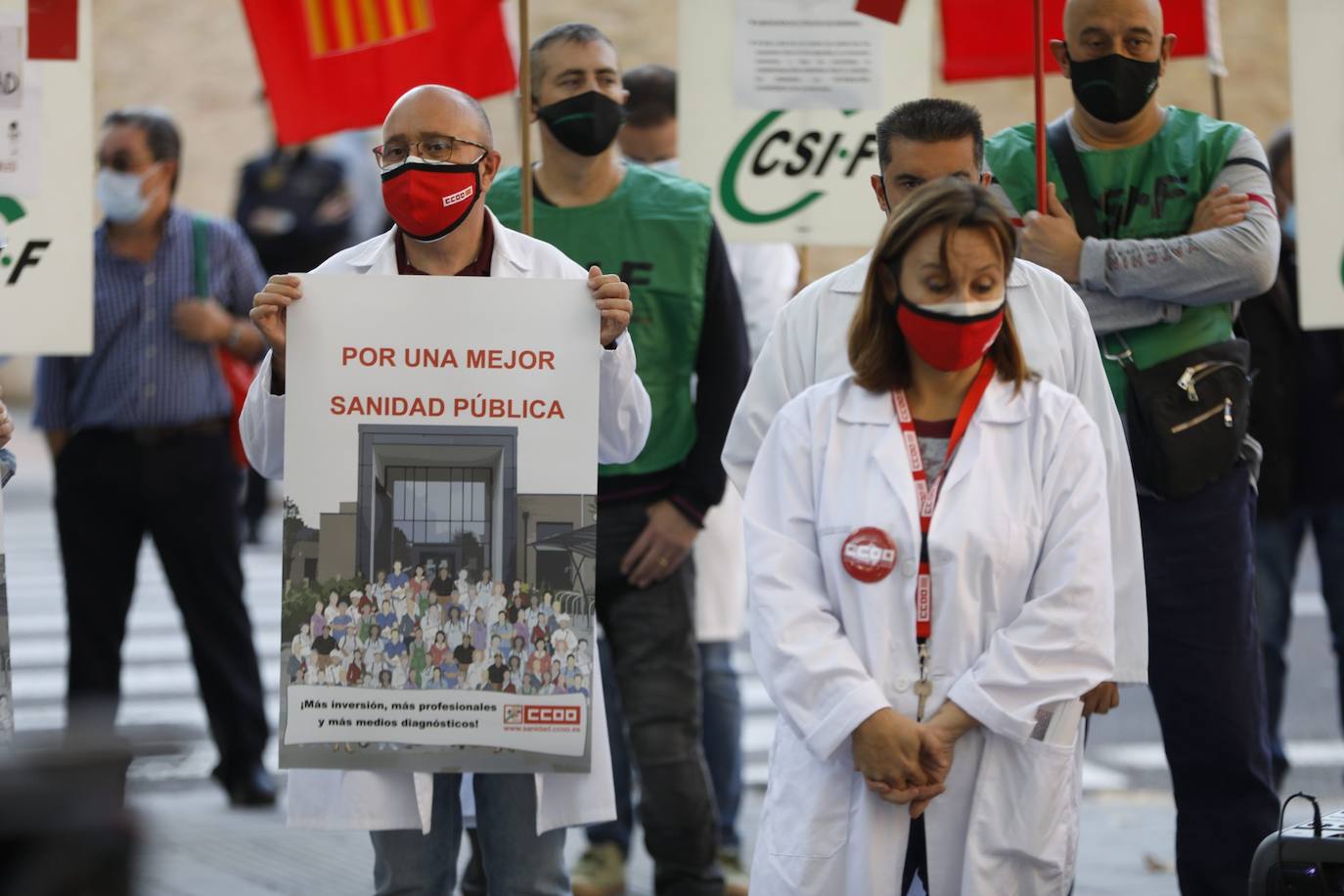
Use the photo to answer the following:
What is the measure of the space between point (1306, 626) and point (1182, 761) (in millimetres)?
7262

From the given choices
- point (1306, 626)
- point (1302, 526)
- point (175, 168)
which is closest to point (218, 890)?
point (175, 168)

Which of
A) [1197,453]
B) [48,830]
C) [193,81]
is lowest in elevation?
[48,830]

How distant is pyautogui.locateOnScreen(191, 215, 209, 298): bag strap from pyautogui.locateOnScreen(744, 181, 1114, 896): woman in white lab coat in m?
3.82

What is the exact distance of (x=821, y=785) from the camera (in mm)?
3754

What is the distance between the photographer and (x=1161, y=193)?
15.7 ft

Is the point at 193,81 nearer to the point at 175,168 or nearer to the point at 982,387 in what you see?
the point at 175,168

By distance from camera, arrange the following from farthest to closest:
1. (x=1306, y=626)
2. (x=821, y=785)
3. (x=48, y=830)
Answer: (x=1306, y=626)
(x=821, y=785)
(x=48, y=830)

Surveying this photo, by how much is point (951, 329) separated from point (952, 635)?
1.84ft

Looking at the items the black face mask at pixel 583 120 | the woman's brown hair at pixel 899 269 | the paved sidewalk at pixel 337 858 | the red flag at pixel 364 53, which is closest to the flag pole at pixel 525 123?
the black face mask at pixel 583 120

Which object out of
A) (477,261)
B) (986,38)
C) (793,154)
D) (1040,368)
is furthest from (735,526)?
(1040,368)

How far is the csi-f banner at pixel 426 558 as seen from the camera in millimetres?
4051

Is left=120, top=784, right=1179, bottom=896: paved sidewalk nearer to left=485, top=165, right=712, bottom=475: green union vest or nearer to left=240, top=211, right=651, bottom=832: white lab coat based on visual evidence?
left=240, top=211, right=651, bottom=832: white lab coat

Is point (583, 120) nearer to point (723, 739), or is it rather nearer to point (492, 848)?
point (492, 848)

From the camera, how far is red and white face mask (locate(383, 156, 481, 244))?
420 centimetres
